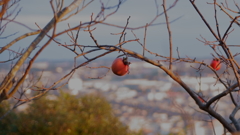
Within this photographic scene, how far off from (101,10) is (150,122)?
422 centimetres

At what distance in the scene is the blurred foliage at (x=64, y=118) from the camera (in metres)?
4.52

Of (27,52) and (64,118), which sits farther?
(64,118)

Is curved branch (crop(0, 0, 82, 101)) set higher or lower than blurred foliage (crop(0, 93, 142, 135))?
lower

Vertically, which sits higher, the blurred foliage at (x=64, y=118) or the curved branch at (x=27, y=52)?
the blurred foliage at (x=64, y=118)

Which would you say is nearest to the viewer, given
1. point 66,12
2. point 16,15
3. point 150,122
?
point 66,12

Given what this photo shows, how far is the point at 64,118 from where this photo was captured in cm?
462

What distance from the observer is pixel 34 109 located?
477 cm

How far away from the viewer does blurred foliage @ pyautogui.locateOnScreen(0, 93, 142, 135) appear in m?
4.52

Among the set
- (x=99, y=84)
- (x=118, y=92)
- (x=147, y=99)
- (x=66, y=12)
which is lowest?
(x=66, y=12)

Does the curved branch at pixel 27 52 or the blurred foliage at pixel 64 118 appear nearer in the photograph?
the curved branch at pixel 27 52

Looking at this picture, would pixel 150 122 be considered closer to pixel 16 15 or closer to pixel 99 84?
pixel 99 84

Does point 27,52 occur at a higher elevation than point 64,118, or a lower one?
lower

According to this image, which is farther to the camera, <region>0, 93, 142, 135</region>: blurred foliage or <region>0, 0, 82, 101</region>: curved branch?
<region>0, 93, 142, 135</region>: blurred foliage

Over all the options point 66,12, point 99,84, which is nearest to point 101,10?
point 66,12
